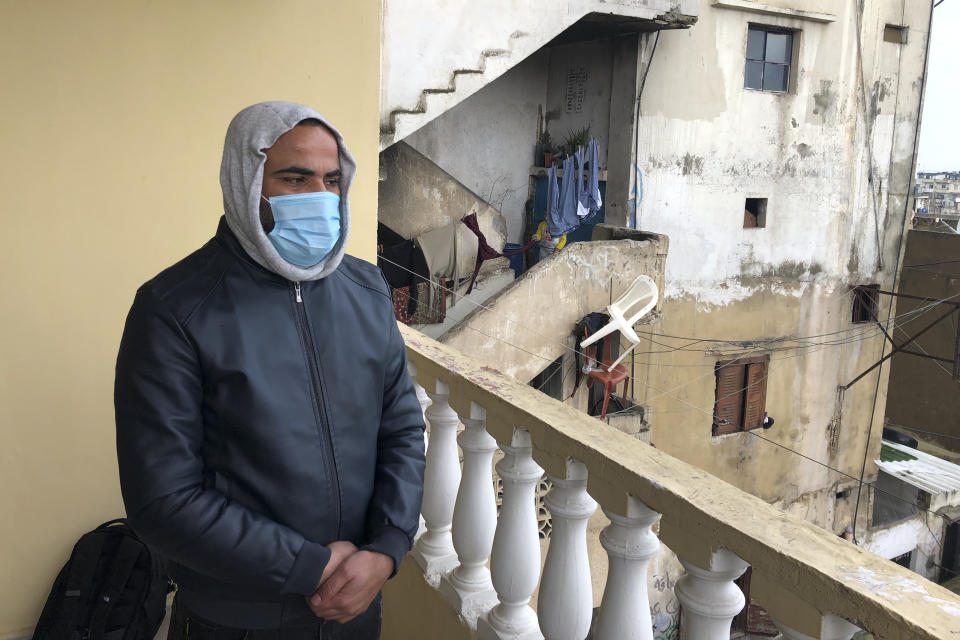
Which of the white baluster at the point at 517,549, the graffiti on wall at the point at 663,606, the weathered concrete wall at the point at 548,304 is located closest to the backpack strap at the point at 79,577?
the white baluster at the point at 517,549

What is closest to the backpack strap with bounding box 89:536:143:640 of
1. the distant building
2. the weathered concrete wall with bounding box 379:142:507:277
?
the weathered concrete wall with bounding box 379:142:507:277

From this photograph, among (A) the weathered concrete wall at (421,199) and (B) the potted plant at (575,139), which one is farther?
(B) the potted plant at (575,139)

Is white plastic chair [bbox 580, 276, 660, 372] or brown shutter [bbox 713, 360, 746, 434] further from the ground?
white plastic chair [bbox 580, 276, 660, 372]

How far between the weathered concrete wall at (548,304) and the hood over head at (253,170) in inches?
299

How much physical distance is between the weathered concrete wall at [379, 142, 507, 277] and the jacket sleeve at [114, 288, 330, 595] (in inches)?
343

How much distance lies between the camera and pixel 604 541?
1.66m

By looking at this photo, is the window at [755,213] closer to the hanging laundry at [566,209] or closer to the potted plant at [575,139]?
the potted plant at [575,139]

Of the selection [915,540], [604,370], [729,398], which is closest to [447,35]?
[604,370]

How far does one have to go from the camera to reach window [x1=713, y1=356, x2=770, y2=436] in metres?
13.4

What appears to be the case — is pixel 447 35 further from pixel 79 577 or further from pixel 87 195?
pixel 79 577

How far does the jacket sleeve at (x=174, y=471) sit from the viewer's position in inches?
54.9

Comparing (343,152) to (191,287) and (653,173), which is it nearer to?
(191,287)

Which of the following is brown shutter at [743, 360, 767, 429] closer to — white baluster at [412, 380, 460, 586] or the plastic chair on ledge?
the plastic chair on ledge

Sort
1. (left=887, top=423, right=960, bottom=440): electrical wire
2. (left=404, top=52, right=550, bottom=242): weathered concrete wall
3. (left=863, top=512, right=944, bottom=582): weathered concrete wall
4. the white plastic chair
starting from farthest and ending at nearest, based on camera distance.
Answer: (left=887, top=423, right=960, bottom=440): electrical wire < (left=863, top=512, right=944, bottom=582): weathered concrete wall < (left=404, top=52, right=550, bottom=242): weathered concrete wall < the white plastic chair
